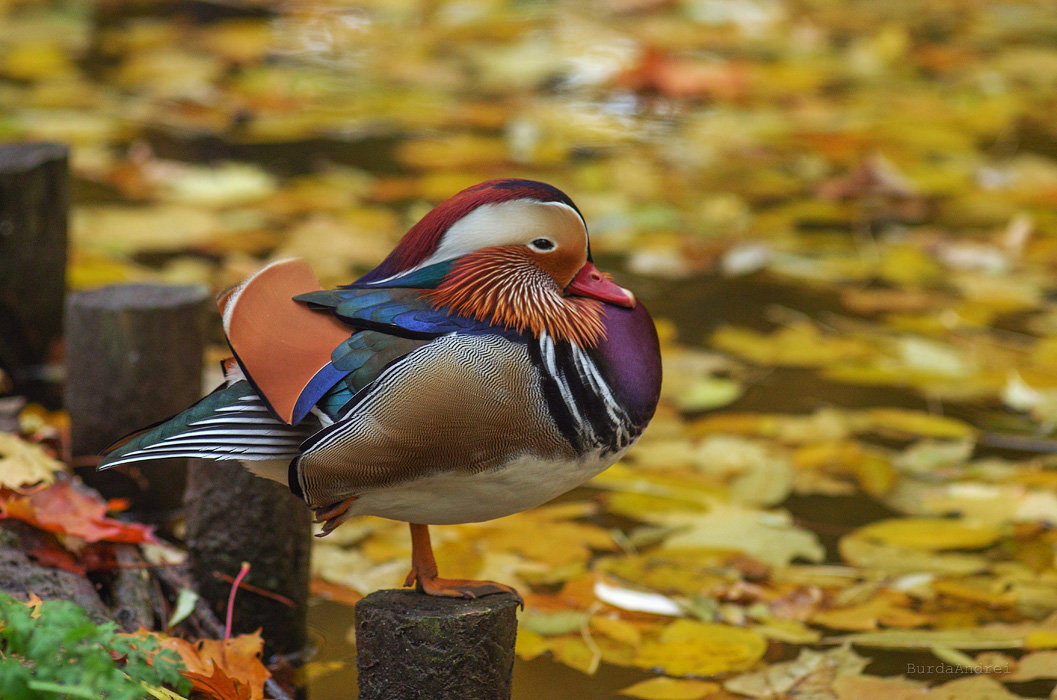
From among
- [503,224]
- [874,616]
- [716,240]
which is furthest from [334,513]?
[716,240]

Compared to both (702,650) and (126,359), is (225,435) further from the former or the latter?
(702,650)

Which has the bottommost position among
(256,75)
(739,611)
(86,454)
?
(739,611)

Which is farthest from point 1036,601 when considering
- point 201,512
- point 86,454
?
point 86,454

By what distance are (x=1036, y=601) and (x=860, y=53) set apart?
3866 mm

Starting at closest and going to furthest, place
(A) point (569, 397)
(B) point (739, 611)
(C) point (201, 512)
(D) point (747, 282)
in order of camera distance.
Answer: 1. (A) point (569, 397)
2. (C) point (201, 512)
3. (B) point (739, 611)
4. (D) point (747, 282)

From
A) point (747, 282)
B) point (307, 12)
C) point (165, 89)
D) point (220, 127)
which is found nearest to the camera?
point (747, 282)

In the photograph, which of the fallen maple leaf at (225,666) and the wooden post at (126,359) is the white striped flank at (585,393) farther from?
the wooden post at (126,359)

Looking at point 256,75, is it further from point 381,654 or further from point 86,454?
point 381,654

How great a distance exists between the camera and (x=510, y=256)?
1.49 m

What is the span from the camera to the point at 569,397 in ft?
4.75

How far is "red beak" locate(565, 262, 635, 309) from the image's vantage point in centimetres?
154

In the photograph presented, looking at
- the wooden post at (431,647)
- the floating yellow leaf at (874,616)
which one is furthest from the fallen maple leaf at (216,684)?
the floating yellow leaf at (874,616)

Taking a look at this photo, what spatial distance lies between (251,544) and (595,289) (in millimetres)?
746

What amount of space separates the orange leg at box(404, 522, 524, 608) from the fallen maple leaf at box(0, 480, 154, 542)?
532 millimetres
